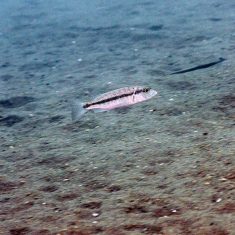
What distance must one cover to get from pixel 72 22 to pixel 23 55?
577 cm

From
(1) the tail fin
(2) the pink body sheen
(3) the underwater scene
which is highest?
(2) the pink body sheen

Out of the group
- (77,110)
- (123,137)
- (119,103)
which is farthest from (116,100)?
(123,137)

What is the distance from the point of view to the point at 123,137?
632 centimetres

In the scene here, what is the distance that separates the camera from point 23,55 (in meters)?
14.3

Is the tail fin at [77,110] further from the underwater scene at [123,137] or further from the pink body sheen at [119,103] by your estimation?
the pink body sheen at [119,103]

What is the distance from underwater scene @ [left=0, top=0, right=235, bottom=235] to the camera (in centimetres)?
408

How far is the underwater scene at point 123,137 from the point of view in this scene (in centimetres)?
408

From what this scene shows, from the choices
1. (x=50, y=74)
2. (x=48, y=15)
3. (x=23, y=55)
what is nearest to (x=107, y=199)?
(x=50, y=74)

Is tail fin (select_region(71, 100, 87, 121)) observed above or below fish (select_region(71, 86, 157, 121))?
below

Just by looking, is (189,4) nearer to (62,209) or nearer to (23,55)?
(23,55)

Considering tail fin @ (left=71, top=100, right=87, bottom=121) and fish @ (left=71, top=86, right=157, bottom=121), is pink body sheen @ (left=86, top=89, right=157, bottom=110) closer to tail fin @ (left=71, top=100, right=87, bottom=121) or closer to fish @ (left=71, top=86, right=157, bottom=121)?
fish @ (left=71, top=86, right=157, bottom=121)

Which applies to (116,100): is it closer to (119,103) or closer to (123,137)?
(119,103)

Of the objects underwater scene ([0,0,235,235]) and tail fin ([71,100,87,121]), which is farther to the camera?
tail fin ([71,100,87,121])

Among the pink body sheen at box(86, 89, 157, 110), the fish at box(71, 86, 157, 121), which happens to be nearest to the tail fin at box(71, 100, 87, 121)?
the fish at box(71, 86, 157, 121)
